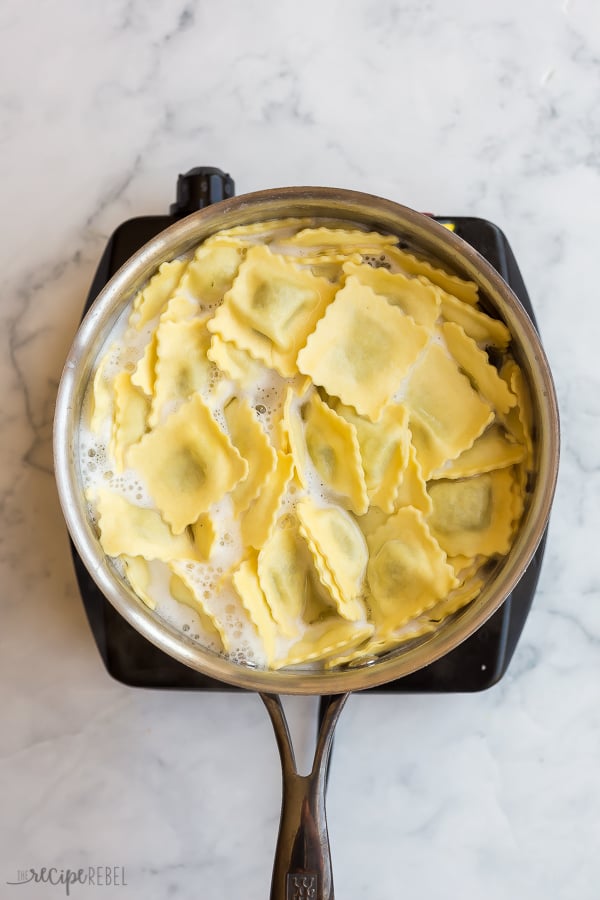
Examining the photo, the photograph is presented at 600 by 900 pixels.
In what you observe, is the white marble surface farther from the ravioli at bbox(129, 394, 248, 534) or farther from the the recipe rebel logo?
the ravioli at bbox(129, 394, 248, 534)

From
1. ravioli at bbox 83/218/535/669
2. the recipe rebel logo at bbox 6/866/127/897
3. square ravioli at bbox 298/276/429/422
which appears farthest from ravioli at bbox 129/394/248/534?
the recipe rebel logo at bbox 6/866/127/897

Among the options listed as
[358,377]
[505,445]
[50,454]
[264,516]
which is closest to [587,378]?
[505,445]

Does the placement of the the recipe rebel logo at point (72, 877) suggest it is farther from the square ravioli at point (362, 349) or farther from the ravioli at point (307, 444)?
the square ravioli at point (362, 349)

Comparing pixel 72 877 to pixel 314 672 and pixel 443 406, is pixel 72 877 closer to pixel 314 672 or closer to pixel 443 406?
pixel 314 672

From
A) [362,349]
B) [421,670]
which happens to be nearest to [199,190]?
[362,349]

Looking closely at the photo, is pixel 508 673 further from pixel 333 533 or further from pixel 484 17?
pixel 484 17

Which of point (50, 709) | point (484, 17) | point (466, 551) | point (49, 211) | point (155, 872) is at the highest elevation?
point (484, 17)
